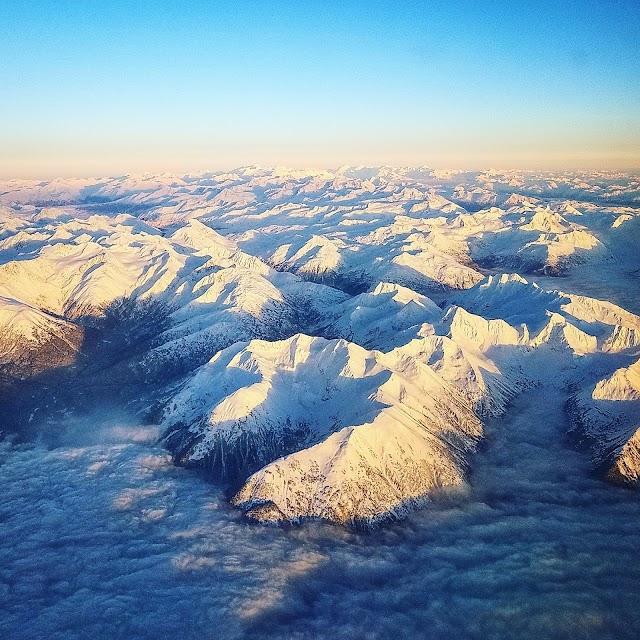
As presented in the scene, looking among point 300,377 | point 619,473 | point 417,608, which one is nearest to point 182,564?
point 417,608

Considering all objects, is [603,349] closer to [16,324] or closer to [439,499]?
[439,499]

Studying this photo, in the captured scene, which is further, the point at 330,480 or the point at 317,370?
the point at 317,370

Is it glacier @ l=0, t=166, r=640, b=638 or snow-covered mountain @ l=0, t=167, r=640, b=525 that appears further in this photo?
snow-covered mountain @ l=0, t=167, r=640, b=525

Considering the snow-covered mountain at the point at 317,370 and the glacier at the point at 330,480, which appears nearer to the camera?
the glacier at the point at 330,480

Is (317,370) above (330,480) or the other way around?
above

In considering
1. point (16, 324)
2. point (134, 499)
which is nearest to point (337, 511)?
point (134, 499)

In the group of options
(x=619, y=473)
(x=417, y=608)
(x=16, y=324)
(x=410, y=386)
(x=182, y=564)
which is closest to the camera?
(x=417, y=608)

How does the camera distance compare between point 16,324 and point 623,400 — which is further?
point 16,324

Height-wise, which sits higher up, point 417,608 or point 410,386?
point 410,386

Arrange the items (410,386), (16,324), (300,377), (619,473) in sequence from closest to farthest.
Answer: (619,473), (410,386), (300,377), (16,324)
